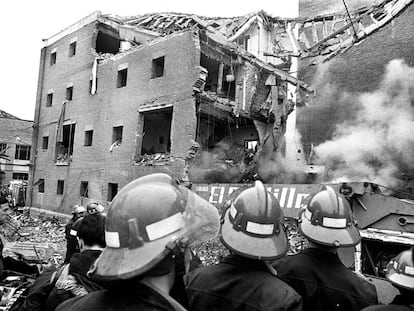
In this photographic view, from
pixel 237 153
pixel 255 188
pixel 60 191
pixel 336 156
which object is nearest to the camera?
pixel 255 188

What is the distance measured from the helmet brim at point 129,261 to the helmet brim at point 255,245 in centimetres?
85

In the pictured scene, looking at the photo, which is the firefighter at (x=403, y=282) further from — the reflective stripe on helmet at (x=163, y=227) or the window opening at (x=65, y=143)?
the window opening at (x=65, y=143)

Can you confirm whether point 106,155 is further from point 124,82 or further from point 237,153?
point 237,153

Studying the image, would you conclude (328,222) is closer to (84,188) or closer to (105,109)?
(105,109)

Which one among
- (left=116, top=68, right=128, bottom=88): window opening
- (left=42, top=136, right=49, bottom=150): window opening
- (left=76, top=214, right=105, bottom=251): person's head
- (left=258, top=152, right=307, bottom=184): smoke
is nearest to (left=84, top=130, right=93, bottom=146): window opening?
(left=116, top=68, right=128, bottom=88): window opening

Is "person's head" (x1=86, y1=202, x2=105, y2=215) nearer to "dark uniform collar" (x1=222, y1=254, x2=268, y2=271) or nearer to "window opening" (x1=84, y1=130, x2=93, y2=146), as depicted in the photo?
"dark uniform collar" (x1=222, y1=254, x2=268, y2=271)

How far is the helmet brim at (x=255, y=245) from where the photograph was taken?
2154 mm

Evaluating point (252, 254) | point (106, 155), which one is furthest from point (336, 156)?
point (252, 254)

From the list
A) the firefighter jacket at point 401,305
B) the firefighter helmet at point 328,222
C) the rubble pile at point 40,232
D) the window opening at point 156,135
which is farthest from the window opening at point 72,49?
the firefighter jacket at point 401,305

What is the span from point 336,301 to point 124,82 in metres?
16.9

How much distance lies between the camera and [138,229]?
4.66 feet

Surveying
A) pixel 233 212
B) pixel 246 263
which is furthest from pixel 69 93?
pixel 246 263

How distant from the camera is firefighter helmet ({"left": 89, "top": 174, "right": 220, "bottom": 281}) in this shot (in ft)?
4.52

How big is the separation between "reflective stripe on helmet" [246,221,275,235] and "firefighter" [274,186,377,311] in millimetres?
387
